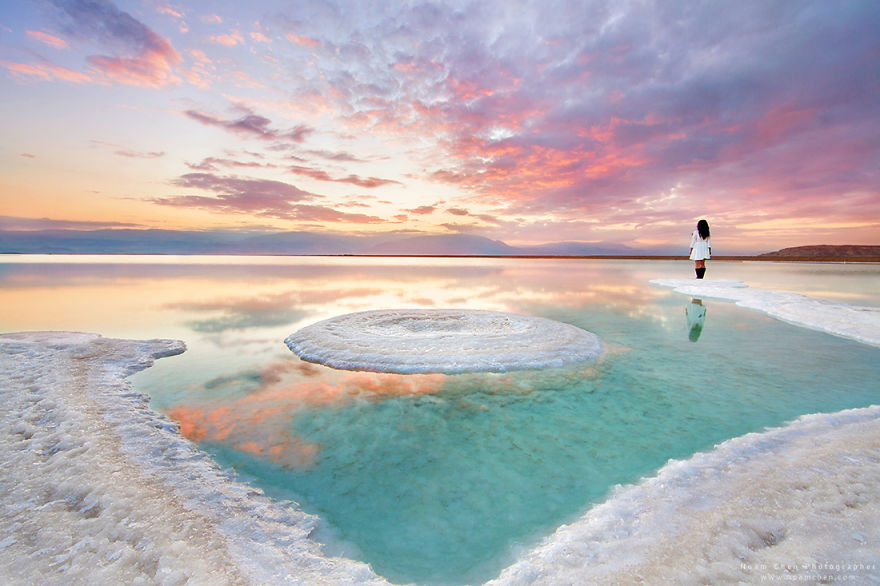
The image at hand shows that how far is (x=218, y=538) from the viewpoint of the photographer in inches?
122

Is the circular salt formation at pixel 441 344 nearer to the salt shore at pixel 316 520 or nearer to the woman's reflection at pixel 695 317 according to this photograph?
the woman's reflection at pixel 695 317

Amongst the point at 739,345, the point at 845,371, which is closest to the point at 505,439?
the point at 845,371

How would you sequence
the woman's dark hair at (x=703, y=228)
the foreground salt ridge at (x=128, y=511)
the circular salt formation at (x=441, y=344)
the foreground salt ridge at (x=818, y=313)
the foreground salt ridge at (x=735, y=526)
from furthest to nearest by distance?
the woman's dark hair at (x=703, y=228) < the foreground salt ridge at (x=818, y=313) < the circular salt formation at (x=441, y=344) < the foreground salt ridge at (x=128, y=511) < the foreground salt ridge at (x=735, y=526)

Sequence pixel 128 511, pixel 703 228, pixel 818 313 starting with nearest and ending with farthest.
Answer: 1. pixel 128 511
2. pixel 818 313
3. pixel 703 228

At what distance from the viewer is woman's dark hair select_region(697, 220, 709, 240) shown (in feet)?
82.9

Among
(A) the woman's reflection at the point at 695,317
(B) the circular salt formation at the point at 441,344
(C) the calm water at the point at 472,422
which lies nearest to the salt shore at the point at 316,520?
(C) the calm water at the point at 472,422

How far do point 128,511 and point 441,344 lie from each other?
6.92 m

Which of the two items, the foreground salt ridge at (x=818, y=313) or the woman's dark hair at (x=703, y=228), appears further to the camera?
the woman's dark hair at (x=703, y=228)

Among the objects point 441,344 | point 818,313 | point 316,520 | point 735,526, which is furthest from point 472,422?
point 818,313

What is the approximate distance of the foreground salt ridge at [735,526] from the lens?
2.55 metres

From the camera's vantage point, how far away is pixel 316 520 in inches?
140

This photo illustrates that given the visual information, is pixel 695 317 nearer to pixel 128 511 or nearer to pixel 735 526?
pixel 735 526

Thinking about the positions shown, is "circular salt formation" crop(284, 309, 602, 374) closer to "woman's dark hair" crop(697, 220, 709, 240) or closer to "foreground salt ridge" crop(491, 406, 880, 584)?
"foreground salt ridge" crop(491, 406, 880, 584)

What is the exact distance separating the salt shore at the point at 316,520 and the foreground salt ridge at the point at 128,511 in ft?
0.05
